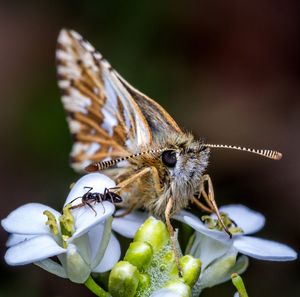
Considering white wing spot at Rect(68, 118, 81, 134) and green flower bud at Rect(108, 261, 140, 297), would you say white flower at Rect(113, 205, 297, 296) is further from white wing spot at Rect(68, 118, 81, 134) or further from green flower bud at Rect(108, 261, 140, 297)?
white wing spot at Rect(68, 118, 81, 134)

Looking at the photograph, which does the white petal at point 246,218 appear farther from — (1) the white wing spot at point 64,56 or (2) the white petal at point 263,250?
(1) the white wing spot at point 64,56

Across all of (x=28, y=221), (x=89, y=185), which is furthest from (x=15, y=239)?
(x=89, y=185)

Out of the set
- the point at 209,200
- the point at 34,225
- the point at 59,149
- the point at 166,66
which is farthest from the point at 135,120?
Result: the point at 166,66

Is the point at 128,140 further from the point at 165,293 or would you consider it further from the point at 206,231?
the point at 165,293

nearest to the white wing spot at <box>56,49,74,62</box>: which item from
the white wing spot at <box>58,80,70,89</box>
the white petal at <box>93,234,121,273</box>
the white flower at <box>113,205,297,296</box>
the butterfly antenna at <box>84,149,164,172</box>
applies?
the white wing spot at <box>58,80,70,89</box>

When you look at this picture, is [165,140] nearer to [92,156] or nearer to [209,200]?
[209,200]
